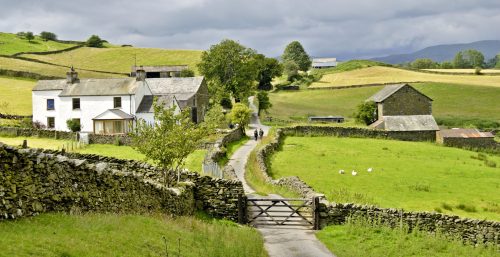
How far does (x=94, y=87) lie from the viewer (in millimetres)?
72125

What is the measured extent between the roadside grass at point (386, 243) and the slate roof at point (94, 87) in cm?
5032

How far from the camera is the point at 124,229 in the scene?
12930 millimetres

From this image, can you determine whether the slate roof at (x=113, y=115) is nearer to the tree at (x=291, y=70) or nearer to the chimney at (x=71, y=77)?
the chimney at (x=71, y=77)

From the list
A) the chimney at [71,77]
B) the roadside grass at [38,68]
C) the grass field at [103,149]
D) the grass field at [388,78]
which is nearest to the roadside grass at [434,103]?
the grass field at [388,78]

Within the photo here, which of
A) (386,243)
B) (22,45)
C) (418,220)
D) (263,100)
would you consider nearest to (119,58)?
(22,45)

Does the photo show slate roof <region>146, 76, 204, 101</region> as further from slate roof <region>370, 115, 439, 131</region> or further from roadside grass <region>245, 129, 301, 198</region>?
roadside grass <region>245, 129, 301, 198</region>

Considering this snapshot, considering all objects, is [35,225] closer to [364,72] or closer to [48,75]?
[48,75]

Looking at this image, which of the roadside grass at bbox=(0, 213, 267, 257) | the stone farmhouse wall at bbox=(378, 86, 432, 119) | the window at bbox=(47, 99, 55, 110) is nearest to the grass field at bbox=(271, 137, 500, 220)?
the roadside grass at bbox=(0, 213, 267, 257)

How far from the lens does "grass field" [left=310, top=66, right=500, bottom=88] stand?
145500 millimetres

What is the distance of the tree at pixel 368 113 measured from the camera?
94000 millimetres

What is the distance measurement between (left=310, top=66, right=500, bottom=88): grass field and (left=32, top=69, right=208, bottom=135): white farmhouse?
295 ft

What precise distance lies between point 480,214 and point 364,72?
141 m

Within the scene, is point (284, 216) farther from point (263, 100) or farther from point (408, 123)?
point (263, 100)

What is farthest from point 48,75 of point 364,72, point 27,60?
point 364,72
